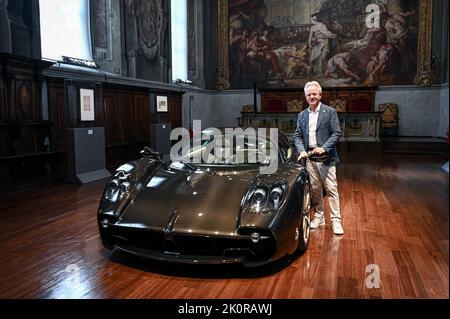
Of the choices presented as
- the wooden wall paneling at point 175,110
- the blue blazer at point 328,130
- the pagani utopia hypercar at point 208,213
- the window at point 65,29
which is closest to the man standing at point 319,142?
the blue blazer at point 328,130

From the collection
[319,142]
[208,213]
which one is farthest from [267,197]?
[319,142]

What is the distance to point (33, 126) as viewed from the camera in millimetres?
7141

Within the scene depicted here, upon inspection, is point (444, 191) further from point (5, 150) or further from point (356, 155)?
point (356, 155)

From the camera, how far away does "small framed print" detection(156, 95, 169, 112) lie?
1029 cm

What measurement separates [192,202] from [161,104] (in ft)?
25.5

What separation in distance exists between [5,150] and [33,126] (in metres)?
0.76

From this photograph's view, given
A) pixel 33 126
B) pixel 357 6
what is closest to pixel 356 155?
pixel 357 6

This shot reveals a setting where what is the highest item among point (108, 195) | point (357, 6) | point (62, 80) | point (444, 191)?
point (357, 6)

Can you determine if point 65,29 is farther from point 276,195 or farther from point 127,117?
point 276,195

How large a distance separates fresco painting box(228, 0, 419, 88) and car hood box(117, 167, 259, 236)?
13189 mm

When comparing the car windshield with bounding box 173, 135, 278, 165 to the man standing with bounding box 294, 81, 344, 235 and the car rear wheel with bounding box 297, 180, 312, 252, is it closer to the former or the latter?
the man standing with bounding box 294, 81, 344, 235

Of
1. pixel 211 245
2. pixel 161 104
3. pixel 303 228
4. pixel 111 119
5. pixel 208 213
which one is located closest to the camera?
pixel 211 245

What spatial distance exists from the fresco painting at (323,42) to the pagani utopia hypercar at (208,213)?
42.8ft

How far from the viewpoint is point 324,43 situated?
15.5 metres
